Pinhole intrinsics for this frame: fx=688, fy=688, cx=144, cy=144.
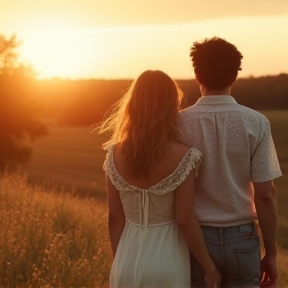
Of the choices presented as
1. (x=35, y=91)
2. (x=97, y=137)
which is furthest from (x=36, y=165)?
(x=97, y=137)

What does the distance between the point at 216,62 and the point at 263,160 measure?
1.88ft

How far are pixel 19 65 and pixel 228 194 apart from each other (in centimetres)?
2976

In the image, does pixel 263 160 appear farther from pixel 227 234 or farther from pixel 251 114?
pixel 227 234

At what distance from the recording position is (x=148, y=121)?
359cm

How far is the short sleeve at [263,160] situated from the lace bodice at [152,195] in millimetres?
311

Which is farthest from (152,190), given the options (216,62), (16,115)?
(16,115)

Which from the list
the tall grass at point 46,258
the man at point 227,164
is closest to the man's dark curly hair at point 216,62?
the man at point 227,164

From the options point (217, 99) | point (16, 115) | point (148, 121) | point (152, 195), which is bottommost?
point (16, 115)

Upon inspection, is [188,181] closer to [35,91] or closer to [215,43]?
[215,43]

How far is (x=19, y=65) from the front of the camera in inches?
1277

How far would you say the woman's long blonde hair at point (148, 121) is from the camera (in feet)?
11.6

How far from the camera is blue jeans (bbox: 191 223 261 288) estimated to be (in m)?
3.60

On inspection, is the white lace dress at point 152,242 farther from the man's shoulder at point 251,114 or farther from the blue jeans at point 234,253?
the man's shoulder at point 251,114

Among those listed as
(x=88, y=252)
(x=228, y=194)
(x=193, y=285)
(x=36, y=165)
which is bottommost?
(x=36, y=165)
